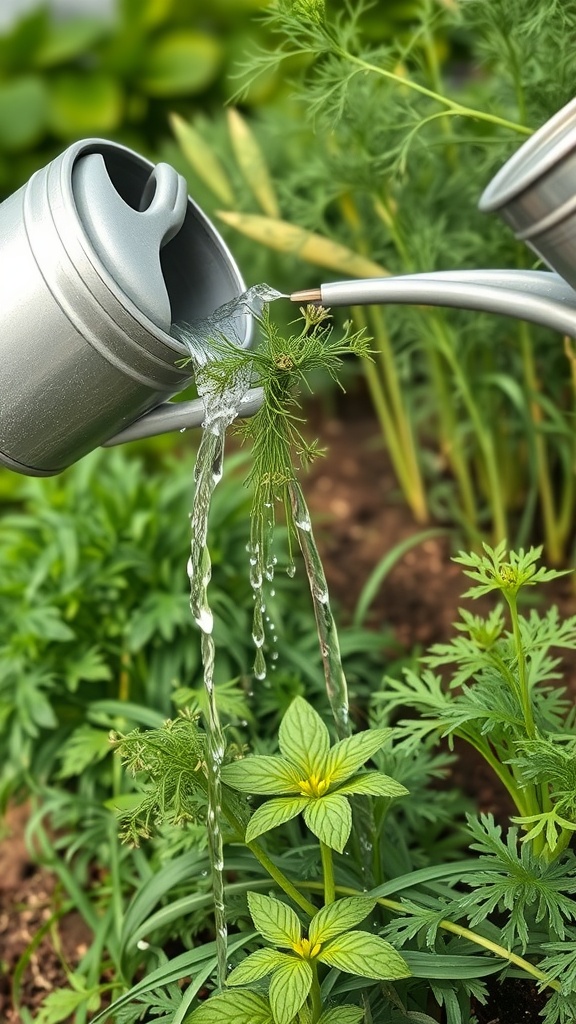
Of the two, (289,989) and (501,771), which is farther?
(501,771)

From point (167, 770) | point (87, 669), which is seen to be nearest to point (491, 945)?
point (167, 770)

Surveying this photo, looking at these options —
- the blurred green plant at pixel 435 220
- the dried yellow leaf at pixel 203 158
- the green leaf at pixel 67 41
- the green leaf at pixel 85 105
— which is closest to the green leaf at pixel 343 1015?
the blurred green plant at pixel 435 220

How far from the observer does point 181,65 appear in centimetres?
246

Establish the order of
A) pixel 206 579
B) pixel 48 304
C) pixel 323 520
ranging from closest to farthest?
pixel 48 304
pixel 206 579
pixel 323 520

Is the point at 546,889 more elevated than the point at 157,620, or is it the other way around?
the point at 157,620

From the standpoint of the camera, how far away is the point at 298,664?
4.22 feet

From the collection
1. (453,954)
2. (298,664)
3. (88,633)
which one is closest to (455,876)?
(453,954)

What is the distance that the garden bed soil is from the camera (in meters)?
1.15

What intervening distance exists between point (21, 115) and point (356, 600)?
1555mm

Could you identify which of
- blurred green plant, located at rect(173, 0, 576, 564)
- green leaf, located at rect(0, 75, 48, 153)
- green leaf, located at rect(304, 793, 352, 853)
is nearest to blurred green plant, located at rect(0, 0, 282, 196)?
green leaf, located at rect(0, 75, 48, 153)

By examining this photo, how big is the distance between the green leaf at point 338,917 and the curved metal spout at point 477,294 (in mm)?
471

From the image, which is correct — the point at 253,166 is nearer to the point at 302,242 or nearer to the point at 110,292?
the point at 302,242

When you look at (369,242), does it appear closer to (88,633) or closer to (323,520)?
(323,520)

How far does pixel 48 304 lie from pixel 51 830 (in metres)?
0.85
